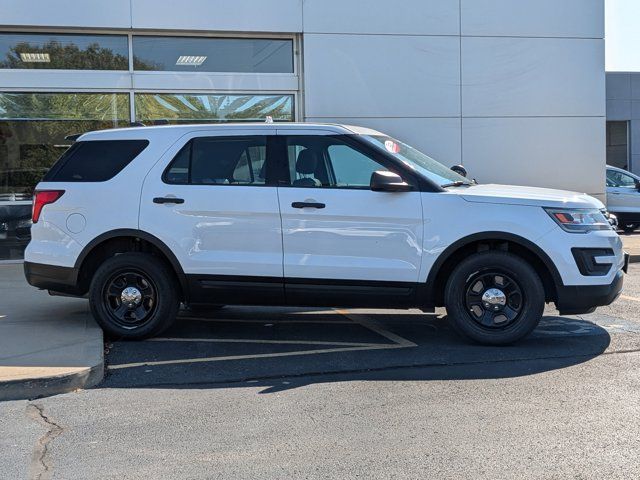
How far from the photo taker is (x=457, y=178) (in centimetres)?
736

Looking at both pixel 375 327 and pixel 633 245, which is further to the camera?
pixel 633 245

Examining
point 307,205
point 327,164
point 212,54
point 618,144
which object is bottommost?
point 307,205

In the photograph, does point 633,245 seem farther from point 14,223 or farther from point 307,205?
point 14,223

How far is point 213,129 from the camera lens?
7.19 metres

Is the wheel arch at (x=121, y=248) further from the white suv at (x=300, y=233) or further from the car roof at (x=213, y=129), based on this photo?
the car roof at (x=213, y=129)

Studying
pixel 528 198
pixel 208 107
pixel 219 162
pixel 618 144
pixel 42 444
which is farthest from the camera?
pixel 618 144

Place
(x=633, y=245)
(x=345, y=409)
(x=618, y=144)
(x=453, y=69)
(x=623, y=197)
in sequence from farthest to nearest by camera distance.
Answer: (x=618, y=144)
(x=623, y=197)
(x=633, y=245)
(x=453, y=69)
(x=345, y=409)

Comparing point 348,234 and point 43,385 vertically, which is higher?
point 348,234

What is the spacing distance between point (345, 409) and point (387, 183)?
7.08 ft

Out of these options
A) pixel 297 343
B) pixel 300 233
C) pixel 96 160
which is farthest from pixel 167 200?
pixel 297 343

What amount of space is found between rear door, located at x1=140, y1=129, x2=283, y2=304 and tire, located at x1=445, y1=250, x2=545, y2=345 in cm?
161

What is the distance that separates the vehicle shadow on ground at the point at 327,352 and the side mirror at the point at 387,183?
1.45 meters

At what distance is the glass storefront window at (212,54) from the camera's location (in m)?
12.6

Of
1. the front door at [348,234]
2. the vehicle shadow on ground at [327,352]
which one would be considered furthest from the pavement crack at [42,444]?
the front door at [348,234]
